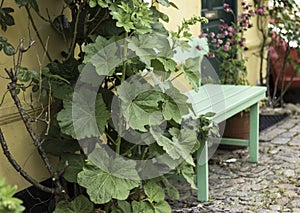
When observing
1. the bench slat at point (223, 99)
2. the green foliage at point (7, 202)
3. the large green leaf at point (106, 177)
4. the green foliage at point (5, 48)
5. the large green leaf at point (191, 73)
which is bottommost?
the large green leaf at point (106, 177)

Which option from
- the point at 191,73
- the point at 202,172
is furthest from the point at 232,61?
the point at 191,73

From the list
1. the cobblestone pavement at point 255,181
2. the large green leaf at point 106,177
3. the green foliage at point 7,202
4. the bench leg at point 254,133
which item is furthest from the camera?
the bench leg at point 254,133

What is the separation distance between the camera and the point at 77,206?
3.19m

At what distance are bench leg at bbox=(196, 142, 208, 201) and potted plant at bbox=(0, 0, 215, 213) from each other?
35 centimetres

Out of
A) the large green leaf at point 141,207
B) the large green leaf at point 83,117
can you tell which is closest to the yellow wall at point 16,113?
the large green leaf at point 83,117

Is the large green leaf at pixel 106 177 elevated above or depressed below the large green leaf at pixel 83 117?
below

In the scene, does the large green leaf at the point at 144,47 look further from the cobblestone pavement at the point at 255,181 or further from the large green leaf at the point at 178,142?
the cobblestone pavement at the point at 255,181

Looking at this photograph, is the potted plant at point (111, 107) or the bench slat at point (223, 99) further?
the bench slat at point (223, 99)

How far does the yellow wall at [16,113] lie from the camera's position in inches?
131

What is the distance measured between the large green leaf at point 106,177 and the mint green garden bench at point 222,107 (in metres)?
1.01

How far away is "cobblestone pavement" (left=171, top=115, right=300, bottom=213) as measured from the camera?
396 centimetres

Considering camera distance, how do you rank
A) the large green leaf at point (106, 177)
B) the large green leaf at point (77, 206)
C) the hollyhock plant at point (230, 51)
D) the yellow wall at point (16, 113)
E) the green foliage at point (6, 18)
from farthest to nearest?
the hollyhock plant at point (230, 51), the yellow wall at point (16, 113), the large green leaf at point (77, 206), the green foliage at point (6, 18), the large green leaf at point (106, 177)

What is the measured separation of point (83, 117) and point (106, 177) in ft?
1.24

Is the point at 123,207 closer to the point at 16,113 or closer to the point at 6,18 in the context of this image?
the point at 16,113
